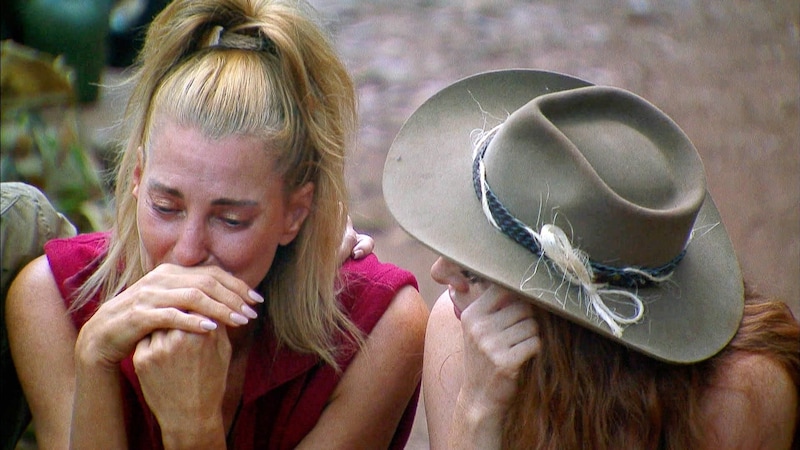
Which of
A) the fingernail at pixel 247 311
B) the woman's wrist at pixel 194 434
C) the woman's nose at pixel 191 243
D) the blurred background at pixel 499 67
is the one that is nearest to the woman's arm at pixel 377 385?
the woman's wrist at pixel 194 434

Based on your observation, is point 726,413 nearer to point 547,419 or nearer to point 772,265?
point 547,419

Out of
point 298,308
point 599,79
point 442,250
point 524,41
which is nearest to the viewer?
point 442,250

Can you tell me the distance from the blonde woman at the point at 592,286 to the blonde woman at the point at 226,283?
32 cm

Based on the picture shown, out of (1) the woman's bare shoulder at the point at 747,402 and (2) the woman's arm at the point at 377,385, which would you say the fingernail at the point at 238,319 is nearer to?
(2) the woman's arm at the point at 377,385

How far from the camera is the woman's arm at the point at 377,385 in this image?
Result: 2.58m

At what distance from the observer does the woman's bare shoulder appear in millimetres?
2164

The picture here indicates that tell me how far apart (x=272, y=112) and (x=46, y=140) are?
6.07 ft

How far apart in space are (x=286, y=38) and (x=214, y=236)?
1.68ft

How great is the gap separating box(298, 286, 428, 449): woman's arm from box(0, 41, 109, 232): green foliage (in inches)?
64.0

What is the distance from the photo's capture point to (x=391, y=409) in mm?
2652

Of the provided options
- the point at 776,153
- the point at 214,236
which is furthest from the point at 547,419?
the point at 776,153

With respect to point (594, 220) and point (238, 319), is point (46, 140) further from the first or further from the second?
point (594, 220)

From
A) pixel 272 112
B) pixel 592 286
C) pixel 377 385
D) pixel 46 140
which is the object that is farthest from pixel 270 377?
pixel 46 140

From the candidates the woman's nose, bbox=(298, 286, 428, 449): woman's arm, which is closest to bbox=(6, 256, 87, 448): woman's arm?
the woman's nose
